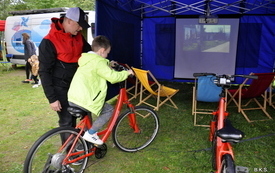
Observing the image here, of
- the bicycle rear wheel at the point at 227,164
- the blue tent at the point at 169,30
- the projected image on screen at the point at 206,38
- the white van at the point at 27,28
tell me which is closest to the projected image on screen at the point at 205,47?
the projected image on screen at the point at 206,38

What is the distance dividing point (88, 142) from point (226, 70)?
Result: 6.28 m

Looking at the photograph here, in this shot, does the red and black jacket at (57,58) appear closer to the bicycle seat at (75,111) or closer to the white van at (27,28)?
the bicycle seat at (75,111)

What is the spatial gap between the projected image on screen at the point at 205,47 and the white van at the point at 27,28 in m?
4.14

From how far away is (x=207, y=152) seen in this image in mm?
3297

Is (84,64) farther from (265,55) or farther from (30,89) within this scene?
(265,55)

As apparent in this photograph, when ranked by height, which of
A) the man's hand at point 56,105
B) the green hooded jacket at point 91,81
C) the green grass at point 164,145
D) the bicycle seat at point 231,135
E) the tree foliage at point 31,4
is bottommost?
the green grass at point 164,145

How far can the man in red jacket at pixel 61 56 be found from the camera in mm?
2434

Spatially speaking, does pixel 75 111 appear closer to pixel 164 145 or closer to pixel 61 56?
pixel 61 56

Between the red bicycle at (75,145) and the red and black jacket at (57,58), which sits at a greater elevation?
the red and black jacket at (57,58)

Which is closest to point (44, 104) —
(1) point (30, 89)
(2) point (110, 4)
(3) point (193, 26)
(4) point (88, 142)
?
(1) point (30, 89)

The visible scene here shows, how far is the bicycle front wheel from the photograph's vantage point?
3.12 meters

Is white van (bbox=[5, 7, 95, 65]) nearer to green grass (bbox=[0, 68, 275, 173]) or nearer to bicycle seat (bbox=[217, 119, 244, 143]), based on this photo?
green grass (bbox=[0, 68, 275, 173])

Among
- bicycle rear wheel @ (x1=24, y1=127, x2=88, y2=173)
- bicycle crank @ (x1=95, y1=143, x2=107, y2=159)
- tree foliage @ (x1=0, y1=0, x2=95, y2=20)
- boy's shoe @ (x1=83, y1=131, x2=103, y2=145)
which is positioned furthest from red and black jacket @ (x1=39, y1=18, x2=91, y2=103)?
tree foliage @ (x1=0, y1=0, x2=95, y2=20)

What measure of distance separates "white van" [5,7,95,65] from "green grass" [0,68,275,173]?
5.80 metres
